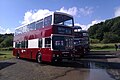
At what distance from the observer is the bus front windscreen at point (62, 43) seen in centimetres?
1977

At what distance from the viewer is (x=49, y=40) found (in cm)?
2028

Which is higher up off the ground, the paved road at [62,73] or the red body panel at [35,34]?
the red body panel at [35,34]

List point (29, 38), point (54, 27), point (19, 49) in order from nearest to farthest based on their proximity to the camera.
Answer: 1. point (54, 27)
2. point (29, 38)
3. point (19, 49)

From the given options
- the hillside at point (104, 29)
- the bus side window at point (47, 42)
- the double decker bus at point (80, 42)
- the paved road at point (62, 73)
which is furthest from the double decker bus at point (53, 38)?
the hillside at point (104, 29)

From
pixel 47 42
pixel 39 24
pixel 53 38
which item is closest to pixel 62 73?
pixel 53 38

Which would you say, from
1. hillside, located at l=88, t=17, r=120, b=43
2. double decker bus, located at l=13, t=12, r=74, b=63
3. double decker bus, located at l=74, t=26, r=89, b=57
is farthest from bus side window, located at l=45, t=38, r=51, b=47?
hillside, located at l=88, t=17, r=120, b=43

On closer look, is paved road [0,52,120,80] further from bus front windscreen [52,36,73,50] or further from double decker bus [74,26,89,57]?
double decker bus [74,26,89,57]

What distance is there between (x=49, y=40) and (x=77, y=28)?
35.2 ft

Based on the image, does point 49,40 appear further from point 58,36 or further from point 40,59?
point 40,59

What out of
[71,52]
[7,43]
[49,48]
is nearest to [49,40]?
[49,48]

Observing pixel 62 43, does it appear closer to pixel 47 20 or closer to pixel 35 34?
pixel 47 20

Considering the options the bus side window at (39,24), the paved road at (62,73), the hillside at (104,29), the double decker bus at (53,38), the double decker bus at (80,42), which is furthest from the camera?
the hillside at (104,29)

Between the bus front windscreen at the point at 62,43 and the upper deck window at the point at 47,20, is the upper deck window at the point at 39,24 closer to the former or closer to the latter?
the upper deck window at the point at 47,20

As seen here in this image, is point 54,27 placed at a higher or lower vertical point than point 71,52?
higher
